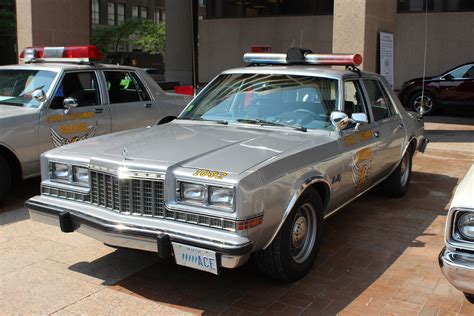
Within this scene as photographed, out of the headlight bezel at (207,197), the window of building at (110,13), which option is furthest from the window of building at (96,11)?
the headlight bezel at (207,197)

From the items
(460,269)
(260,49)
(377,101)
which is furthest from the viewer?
(260,49)

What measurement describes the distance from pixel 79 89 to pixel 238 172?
4404 millimetres

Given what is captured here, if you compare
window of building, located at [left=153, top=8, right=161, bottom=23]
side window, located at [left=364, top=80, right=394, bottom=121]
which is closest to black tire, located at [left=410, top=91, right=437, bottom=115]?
side window, located at [left=364, top=80, right=394, bottom=121]

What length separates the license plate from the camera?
3.48 m

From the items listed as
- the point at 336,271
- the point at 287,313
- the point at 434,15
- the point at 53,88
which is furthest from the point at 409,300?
the point at 434,15

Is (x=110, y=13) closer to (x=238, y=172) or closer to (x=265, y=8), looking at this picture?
(x=265, y=8)

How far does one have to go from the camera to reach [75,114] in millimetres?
6996

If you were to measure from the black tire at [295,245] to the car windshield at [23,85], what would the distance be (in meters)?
4.04

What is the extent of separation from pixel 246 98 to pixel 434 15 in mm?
16499

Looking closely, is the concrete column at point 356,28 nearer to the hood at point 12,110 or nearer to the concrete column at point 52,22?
the hood at point 12,110

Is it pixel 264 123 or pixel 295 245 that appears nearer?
pixel 295 245

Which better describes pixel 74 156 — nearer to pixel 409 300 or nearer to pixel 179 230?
pixel 179 230

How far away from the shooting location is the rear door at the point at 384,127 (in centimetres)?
580

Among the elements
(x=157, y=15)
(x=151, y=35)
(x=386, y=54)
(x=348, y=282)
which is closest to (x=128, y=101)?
(x=348, y=282)
